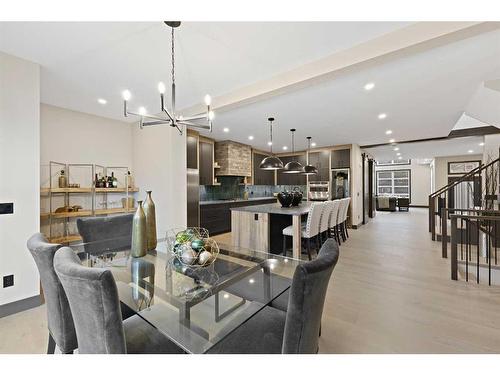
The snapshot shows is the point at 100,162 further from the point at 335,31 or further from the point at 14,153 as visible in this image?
the point at 335,31

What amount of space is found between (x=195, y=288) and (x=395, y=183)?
49.5ft

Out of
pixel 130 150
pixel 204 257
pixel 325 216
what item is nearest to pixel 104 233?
pixel 204 257

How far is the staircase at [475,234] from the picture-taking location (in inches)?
118

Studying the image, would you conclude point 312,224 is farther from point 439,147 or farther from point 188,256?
point 439,147

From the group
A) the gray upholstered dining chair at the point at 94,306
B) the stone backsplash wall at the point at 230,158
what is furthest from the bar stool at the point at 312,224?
the stone backsplash wall at the point at 230,158

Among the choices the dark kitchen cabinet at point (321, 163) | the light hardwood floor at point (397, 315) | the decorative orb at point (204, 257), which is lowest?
the light hardwood floor at point (397, 315)

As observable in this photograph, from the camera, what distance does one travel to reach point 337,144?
6.66 m

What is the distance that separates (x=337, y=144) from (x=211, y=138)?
12.4ft

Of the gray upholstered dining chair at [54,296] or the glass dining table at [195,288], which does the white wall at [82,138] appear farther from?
the gray upholstered dining chair at [54,296]

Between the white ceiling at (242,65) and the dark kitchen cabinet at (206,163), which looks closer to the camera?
the white ceiling at (242,65)

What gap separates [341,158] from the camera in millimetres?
6742

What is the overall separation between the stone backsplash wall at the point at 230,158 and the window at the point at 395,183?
10.5 meters

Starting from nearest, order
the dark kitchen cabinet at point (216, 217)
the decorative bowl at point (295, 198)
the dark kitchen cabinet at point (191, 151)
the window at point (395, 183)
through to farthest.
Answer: the decorative bowl at point (295, 198) → the dark kitchen cabinet at point (191, 151) → the dark kitchen cabinet at point (216, 217) → the window at point (395, 183)

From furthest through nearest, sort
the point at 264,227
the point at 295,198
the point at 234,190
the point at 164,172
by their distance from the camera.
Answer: the point at 234,190
the point at 295,198
the point at 164,172
the point at 264,227
